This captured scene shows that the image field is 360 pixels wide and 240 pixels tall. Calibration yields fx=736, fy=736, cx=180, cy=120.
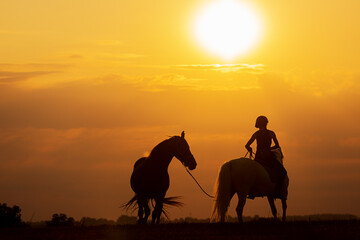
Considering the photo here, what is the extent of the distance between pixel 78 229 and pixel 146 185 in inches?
116

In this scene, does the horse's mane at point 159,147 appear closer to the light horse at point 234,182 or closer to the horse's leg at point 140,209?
the horse's leg at point 140,209

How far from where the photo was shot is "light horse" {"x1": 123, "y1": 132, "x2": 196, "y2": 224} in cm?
1991

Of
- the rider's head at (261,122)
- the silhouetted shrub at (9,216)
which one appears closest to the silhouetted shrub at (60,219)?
the silhouetted shrub at (9,216)

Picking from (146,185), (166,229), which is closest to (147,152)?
(146,185)

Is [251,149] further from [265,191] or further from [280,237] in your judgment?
[280,237]

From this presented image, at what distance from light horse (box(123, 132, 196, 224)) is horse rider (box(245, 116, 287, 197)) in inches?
80.4

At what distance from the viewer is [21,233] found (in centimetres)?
1698

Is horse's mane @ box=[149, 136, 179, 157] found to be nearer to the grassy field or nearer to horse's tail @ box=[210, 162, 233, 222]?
horse's tail @ box=[210, 162, 233, 222]

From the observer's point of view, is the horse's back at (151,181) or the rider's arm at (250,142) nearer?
the horse's back at (151,181)

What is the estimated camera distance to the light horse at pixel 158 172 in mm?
19906

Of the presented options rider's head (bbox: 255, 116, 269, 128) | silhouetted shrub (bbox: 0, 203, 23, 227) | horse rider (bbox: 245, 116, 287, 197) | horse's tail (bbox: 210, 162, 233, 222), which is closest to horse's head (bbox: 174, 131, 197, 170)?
horse's tail (bbox: 210, 162, 233, 222)

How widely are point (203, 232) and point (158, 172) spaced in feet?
15.1

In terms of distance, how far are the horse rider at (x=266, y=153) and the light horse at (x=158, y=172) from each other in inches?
80.4

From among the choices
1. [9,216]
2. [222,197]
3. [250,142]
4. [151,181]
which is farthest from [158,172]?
[9,216]
